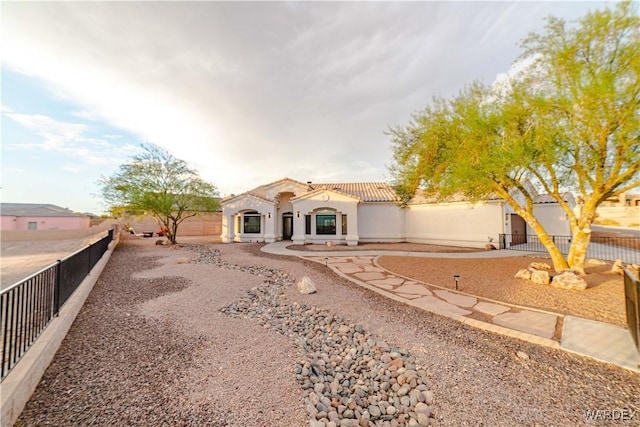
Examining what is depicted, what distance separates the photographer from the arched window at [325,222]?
738 inches

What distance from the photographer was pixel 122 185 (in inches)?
619

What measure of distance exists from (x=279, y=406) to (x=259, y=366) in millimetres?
806

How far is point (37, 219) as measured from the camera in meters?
32.8

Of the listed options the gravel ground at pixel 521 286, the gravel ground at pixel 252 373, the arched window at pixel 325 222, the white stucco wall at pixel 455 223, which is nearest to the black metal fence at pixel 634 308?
the gravel ground at pixel 521 286

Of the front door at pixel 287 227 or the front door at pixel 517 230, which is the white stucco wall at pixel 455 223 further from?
the front door at pixel 287 227

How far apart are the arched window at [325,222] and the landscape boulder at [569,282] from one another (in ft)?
43.5

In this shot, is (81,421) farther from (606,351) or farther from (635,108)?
(635,108)

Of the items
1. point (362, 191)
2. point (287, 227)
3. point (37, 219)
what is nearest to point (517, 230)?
point (362, 191)

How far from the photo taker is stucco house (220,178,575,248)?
16.0 meters

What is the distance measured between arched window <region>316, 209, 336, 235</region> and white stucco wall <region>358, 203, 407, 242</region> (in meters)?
2.32

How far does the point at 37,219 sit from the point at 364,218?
151 feet

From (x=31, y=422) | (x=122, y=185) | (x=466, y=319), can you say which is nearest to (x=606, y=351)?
(x=466, y=319)

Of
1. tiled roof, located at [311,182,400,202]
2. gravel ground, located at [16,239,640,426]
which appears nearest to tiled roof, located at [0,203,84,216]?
tiled roof, located at [311,182,400,202]

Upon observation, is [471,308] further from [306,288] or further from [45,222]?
[45,222]
